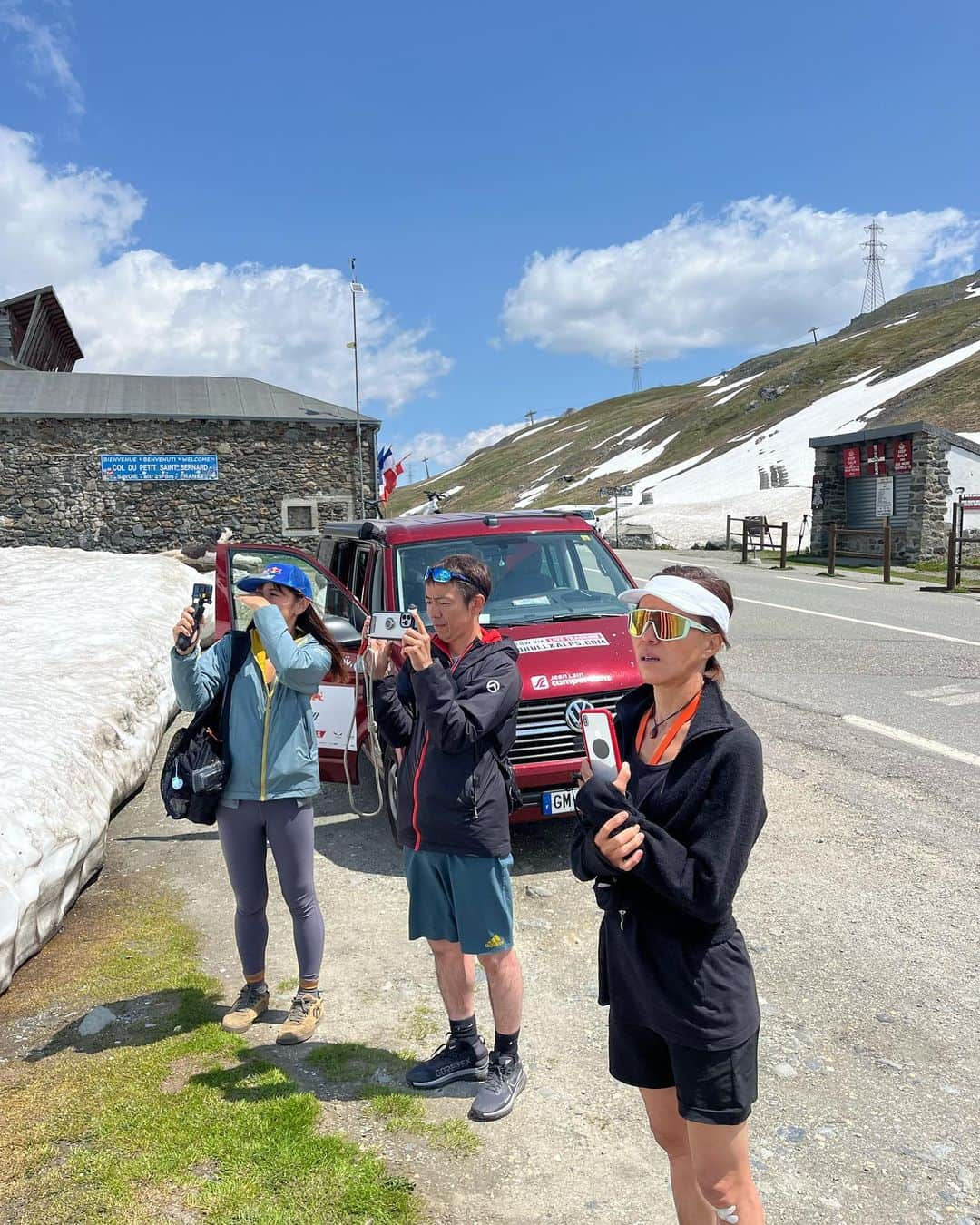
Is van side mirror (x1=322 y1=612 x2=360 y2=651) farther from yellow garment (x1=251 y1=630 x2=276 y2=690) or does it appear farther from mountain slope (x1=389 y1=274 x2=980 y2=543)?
mountain slope (x1=389 y1=274 x2=980 y2=543)

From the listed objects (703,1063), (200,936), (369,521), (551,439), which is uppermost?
(551,439)

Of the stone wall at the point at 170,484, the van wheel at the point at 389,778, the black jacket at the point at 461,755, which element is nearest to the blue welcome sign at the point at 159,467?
the stone wall at the point at 170,484

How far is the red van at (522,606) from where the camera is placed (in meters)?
5.30

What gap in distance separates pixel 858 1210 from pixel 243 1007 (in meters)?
2.34

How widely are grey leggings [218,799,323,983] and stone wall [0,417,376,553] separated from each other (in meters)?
22.0

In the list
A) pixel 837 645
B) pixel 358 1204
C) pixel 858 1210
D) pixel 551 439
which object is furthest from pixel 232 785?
pixel 551 439

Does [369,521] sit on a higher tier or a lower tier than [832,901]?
higher

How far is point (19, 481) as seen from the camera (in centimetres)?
2397

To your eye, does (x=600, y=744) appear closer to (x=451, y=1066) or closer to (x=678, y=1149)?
(x=678, y=1149)

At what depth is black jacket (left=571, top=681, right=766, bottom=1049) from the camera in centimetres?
197

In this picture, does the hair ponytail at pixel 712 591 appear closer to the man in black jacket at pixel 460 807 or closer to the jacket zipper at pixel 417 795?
the man in black jacket at pixel 460 807

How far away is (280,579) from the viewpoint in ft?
12.0

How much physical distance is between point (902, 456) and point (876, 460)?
3.77ft

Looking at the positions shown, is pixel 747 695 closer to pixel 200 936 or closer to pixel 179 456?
pixel 200 936
